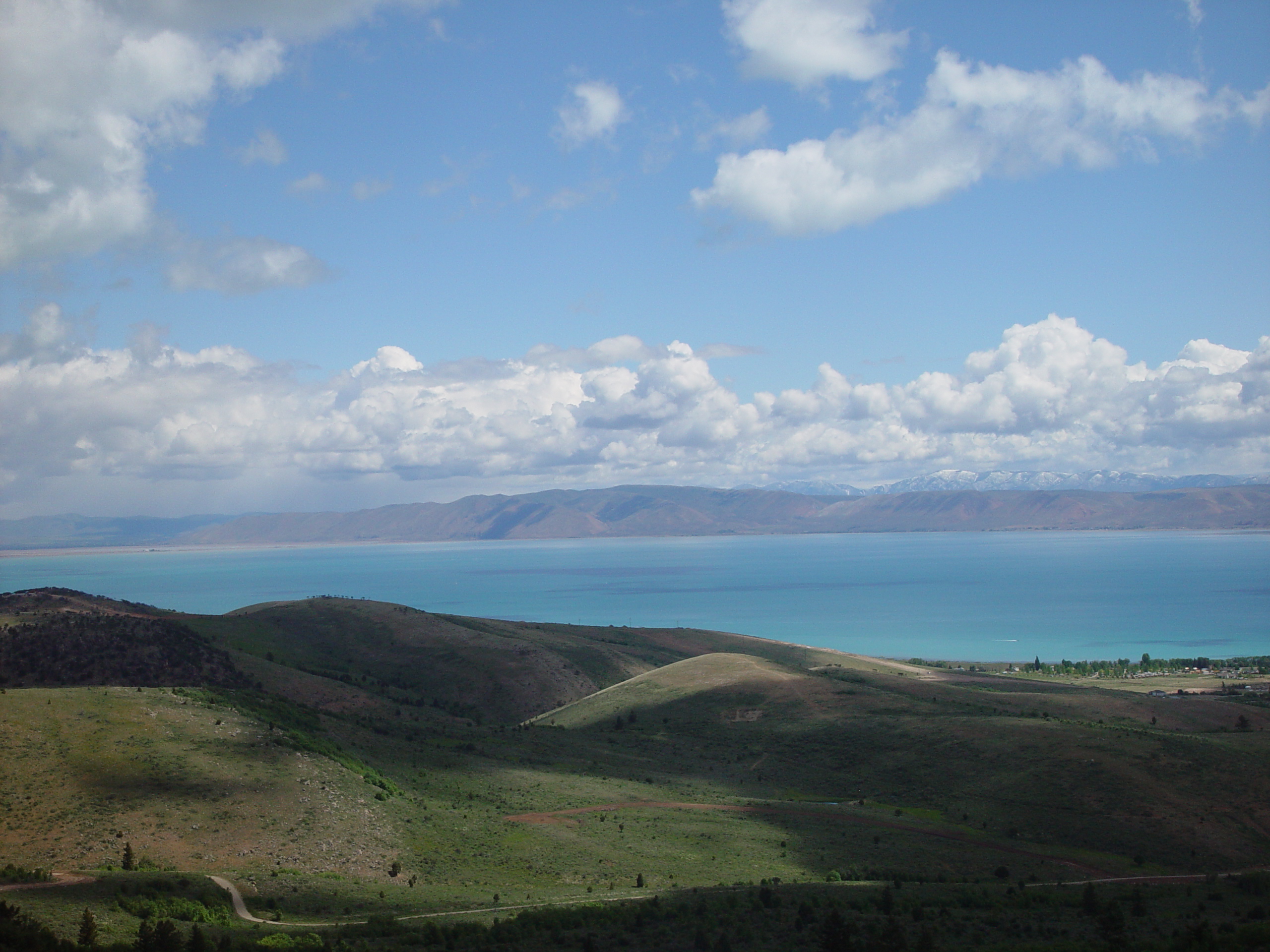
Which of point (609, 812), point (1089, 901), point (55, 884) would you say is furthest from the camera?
point (609, 812)

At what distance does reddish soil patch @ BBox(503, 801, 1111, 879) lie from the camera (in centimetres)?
3416

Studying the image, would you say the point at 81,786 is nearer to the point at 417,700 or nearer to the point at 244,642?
the point at 417,700

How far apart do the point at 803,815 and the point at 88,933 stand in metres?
31.3

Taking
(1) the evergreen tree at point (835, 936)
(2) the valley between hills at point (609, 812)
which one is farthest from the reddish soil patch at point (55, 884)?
(1) the evergreen tree at point (835, 936)

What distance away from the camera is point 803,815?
4003 centimetres

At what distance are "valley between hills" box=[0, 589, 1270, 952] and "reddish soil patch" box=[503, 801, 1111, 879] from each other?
0.30 m

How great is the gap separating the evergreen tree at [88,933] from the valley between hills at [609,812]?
1.47ft

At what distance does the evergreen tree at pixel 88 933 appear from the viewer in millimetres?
16328

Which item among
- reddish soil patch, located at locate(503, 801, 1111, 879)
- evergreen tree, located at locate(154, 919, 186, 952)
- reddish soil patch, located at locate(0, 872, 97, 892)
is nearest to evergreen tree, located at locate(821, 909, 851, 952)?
evergreen tree, located at locate(154, 919, 186, 952)

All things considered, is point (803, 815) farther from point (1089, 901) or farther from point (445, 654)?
point (445, 654)

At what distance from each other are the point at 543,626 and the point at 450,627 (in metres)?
20.8

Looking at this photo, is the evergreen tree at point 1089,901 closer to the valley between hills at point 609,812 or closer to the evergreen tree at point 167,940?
the valley between hills at point 609,812

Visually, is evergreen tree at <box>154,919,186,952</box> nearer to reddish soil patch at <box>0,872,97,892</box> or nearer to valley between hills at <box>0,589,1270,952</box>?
valley between hills at <box>0,589,1270,952</box>

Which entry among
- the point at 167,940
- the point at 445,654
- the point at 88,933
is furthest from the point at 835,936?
the point at 445,654
